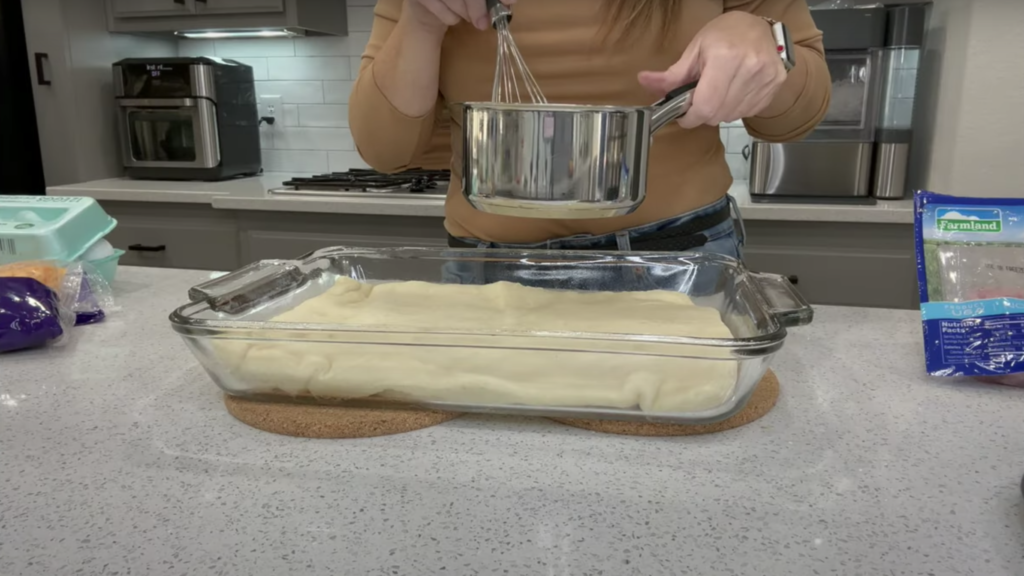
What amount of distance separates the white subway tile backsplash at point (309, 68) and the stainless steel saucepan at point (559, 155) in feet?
5.81

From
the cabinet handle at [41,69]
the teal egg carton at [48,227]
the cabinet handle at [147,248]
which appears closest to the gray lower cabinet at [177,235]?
the cabinet handle at [147,248]

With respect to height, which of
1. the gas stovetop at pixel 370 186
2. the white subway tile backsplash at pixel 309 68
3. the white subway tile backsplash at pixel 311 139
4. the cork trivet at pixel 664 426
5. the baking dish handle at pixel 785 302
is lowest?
the cork trivet at pixel 664 426

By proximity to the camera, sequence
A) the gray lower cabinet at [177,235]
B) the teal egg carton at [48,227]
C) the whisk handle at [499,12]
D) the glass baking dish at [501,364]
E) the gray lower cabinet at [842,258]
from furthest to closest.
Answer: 1. the gray lower cabinet at [177,235]
2. the gray lower cabinet at [842,258]
3. the teal egg carton at [48,227]
4. the whisk handle at [499,12]
5. the glass baking dish at [501,364]

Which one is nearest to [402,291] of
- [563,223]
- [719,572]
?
[563,223]

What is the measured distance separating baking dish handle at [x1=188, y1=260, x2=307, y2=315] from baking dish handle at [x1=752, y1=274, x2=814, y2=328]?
16.9 inches

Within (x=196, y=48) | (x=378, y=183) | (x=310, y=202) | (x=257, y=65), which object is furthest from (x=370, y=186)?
(x=196, y=48)

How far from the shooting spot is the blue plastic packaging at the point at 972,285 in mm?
564

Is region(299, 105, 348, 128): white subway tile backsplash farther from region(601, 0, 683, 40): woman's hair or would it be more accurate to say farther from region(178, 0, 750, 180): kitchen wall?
region(601, 0, 683, 40): woman's hair

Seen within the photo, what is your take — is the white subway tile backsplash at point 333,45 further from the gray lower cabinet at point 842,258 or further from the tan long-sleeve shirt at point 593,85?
the tan long-sleeve shirt at point 593,85

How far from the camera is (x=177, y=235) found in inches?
75.4

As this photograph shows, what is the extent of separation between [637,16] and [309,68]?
1710 millimetres

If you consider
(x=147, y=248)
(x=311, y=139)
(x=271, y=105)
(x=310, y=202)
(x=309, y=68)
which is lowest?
(x=147, y=248)

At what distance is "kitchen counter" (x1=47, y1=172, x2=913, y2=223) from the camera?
153cm

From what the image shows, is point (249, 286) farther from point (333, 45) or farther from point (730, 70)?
point (333, 45)
